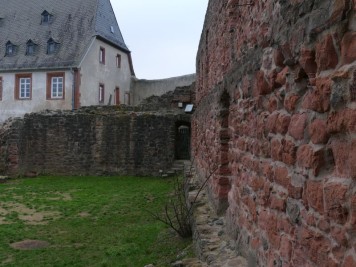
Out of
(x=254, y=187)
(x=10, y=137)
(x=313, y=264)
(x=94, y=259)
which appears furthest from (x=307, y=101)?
(x=10, y=137)

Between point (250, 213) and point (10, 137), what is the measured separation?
17.2m

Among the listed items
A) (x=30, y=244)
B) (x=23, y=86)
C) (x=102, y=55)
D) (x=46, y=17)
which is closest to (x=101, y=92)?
(x=102, y=55)

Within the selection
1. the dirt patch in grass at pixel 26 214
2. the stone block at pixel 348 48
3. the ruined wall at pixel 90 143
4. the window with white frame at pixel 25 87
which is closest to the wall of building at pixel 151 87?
the window with white frame at pixel 25 87

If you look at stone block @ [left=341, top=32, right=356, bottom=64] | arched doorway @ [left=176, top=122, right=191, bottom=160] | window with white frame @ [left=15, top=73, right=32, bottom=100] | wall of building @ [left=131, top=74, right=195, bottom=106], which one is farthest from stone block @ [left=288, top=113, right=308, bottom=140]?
wall of building @ [left=131, top=74, right=195, bottom=106]

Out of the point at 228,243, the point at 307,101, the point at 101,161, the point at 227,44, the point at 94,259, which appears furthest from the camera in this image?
the point at 101,161

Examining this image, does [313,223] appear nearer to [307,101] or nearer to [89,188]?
[307,101]

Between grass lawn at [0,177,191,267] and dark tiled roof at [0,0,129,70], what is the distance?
1371cm

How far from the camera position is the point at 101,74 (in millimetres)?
29391

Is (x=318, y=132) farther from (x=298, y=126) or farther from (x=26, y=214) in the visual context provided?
(x=26, y=214)

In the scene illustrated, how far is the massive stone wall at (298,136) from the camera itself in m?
1.91

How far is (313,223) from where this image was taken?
2.29 m

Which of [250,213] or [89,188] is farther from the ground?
[250,213]

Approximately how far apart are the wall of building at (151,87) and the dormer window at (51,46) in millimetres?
7050

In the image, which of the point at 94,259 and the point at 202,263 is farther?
the point at 94,259
